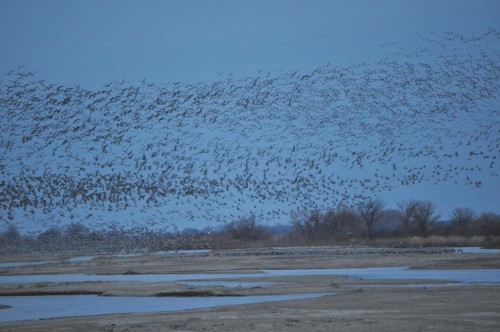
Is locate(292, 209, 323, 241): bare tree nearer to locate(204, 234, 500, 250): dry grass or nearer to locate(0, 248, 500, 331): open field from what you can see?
locate(204, 234, 500, 250): dry grass

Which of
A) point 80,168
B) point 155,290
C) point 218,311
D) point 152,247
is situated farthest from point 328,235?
point 218,311

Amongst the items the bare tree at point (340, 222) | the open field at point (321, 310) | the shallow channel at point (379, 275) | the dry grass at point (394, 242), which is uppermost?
the bare tree at point (340, 222)

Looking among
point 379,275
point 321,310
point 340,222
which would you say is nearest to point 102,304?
point 321,310

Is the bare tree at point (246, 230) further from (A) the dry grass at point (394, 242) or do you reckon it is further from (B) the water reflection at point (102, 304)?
(B) the water reflection at point (102, 304)

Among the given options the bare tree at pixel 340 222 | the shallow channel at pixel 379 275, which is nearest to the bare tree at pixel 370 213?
the bare tree at pixel 340 222

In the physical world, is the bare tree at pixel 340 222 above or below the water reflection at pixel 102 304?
above

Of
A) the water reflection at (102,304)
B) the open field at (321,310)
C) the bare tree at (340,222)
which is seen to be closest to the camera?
the open field at (321,310)

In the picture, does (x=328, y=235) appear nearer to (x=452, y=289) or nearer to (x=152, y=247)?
(x=152, y=247)

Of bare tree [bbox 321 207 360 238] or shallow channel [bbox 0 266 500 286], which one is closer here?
shallow channel [bbox 0 266 500 286]

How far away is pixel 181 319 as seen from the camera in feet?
80.6

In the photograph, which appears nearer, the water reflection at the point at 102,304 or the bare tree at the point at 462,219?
the water reflection at the point at 102,304

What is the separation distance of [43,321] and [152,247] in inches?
3006

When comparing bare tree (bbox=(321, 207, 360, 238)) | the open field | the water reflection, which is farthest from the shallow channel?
bare tree (bbox=(321, 207, 360, 238))

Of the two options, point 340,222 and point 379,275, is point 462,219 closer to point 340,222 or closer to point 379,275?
point 340,222
